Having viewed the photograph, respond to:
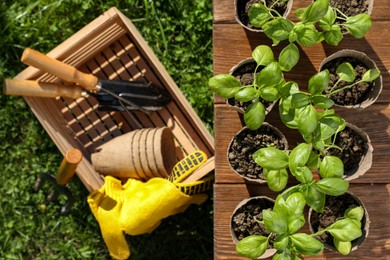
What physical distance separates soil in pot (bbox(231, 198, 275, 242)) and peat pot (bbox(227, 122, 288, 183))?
0.19ft

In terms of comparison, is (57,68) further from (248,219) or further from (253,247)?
(253,247)

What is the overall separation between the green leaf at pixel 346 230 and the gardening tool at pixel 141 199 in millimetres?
516

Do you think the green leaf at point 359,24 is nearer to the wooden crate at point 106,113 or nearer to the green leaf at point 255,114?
the green leaf at point 255,114

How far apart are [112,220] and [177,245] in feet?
1.42

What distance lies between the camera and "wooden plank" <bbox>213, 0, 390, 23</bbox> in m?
1.02

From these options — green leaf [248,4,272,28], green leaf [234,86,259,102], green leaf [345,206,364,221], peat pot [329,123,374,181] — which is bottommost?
green leaf [345,206,364,221]

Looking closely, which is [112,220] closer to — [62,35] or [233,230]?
[233,230]

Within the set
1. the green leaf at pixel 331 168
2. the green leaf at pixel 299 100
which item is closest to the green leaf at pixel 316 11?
the green leaf at pixel 299 100

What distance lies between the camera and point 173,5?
67.9 inches

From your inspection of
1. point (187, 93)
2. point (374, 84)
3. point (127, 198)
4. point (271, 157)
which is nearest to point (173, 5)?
point (187, 93)

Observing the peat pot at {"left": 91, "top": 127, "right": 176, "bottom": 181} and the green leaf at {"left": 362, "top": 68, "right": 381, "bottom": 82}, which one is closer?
the green leaf at {"left": 362, "top": 68, "right": 381, "bottom": 82}

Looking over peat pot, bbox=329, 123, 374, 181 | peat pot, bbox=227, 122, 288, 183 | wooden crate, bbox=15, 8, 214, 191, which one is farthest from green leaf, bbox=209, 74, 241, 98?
wooden crate, bbox=15, 8, 214, 191

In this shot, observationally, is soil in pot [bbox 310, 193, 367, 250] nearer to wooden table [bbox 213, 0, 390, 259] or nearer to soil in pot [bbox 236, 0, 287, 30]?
wooden table [bbox 213, 0, 390, 259]

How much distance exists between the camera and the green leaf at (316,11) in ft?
2.58
